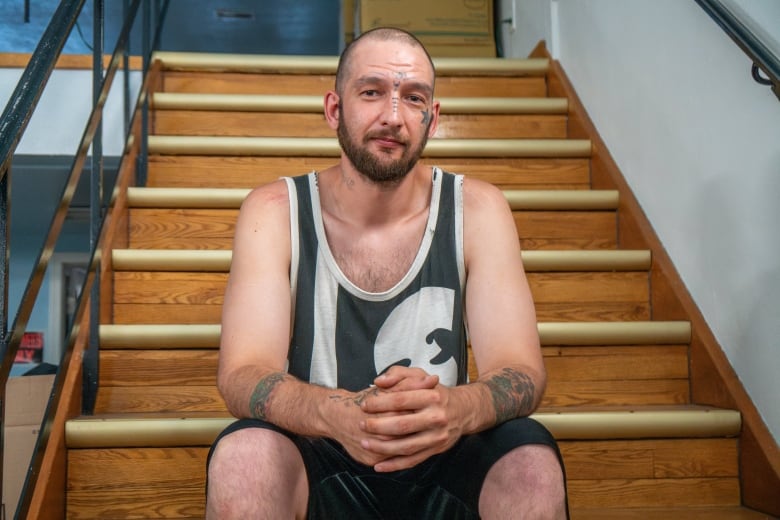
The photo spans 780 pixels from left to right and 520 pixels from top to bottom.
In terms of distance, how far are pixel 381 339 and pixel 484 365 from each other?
0.59 ft

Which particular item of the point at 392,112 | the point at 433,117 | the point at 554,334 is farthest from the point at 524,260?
the point at 392,112

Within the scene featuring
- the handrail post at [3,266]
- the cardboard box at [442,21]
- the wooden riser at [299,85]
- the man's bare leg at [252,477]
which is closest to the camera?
the man's bare leg at [252,477]

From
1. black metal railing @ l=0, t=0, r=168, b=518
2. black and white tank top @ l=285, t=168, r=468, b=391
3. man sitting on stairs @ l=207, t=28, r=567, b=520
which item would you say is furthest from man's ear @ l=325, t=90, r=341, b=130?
black metal railing @ l=0, t=0, r=168, b=518

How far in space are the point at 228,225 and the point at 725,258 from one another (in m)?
1.35

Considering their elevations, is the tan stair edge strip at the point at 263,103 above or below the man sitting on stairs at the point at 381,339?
above

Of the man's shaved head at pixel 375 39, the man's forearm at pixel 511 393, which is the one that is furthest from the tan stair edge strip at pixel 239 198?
the man's forearm at pixel 511 393

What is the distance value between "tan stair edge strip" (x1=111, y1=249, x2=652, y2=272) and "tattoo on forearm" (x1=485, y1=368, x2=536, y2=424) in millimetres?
943

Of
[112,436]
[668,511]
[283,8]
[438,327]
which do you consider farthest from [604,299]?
[283,8]

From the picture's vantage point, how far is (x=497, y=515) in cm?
104

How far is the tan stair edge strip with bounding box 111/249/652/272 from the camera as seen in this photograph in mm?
2027

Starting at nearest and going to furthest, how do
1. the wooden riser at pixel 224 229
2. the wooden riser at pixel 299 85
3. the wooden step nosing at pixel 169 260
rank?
the wooden step nosing at pixel 169 260 → the wooden riser at pixel 224 229 → the wooden riser at pixel 299 85

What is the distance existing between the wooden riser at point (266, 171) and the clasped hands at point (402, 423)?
1.53 metres

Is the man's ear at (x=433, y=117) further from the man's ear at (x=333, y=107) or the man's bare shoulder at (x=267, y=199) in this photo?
the man's bare shoulder at (x=267, y=199)

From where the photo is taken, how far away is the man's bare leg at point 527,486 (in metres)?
1.01
